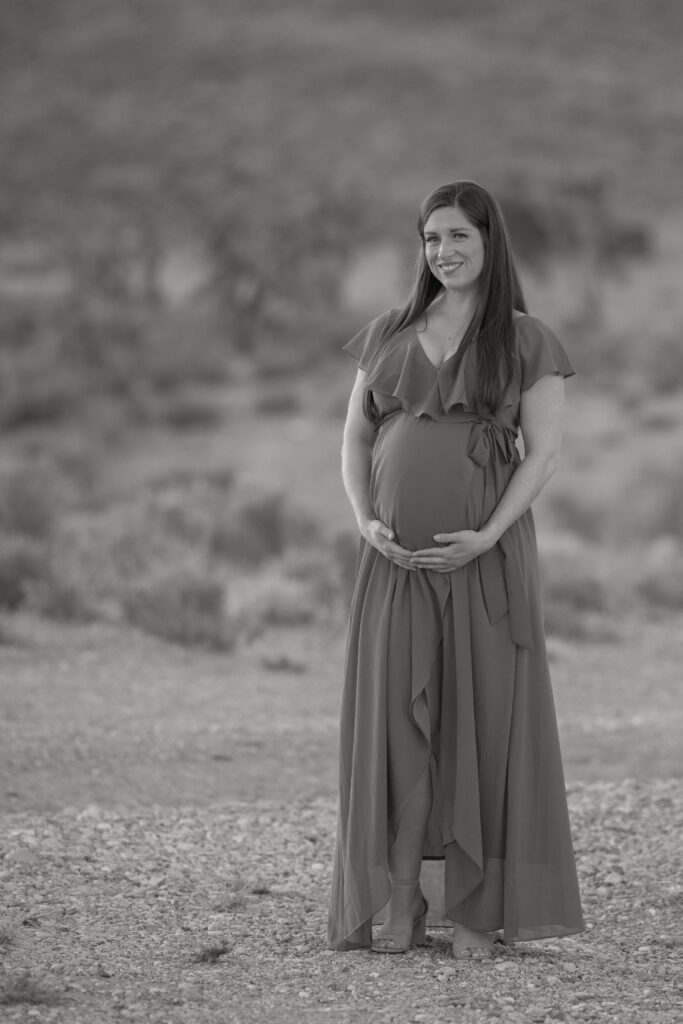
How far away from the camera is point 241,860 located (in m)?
5.21

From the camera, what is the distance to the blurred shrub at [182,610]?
10266mm

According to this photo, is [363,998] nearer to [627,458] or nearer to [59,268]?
[627,458]

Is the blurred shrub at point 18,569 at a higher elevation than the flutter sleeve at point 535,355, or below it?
below

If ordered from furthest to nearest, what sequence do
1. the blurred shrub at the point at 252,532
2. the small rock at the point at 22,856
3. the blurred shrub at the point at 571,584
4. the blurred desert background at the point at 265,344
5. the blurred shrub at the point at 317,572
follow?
the blurred shrub at the point at 252,532
the blurred shrub at the point at 571,584
the blurred shrub at the point at 317,572
the blurred desert background at the point at 265,344
the small rock at the point at 22,856

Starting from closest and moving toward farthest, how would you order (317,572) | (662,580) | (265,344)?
1. (317,572)
2. (662,580)
3. (265,344)

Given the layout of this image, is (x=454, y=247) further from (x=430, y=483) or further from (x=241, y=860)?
(x=241, y=860)

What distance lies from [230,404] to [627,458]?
273 inches

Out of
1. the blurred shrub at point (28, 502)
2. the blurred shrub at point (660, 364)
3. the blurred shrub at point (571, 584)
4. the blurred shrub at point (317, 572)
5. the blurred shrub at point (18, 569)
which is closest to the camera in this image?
the blurred shrub at point (18, 569)

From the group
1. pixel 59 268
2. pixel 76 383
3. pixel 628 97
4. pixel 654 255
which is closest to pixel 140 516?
pixel 76 383

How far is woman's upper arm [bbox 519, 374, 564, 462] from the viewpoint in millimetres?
4082

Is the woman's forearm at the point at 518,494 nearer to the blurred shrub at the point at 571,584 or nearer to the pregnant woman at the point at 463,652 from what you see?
the pregnant woman at the point at 463,652

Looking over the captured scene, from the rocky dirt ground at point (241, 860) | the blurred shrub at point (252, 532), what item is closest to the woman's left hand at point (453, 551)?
the rocky dirt ground at point (241, 860)

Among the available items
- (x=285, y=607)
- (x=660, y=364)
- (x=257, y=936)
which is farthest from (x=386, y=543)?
(x=660, y=364)

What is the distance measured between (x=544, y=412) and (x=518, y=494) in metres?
0.25
